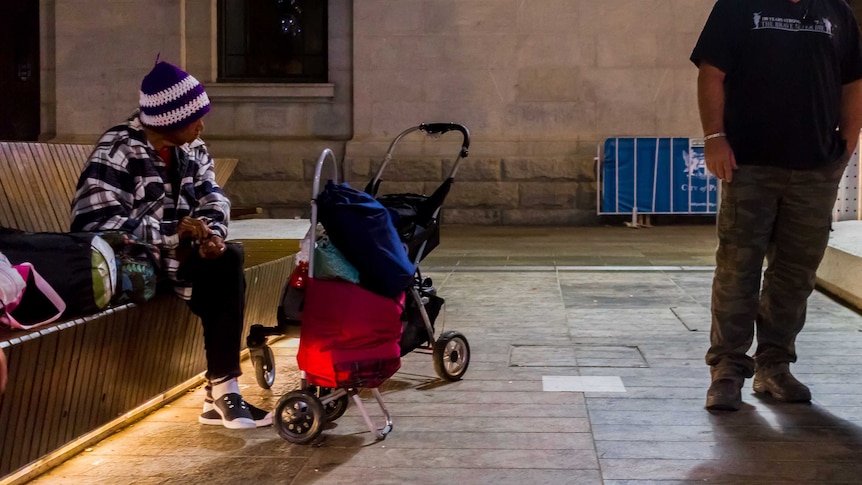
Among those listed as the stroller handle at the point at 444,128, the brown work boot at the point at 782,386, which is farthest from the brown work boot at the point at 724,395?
the stroller handle at the point at 444,128

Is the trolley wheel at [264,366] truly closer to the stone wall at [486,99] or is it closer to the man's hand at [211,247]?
the man's hand at [211,247]

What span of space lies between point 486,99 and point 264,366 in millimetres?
9761

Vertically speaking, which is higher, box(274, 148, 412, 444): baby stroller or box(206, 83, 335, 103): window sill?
box(206, 83, 335, 103): window sill

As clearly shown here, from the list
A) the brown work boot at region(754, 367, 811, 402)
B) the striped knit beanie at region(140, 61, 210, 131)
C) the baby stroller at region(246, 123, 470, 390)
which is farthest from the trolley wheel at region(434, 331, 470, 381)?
the striped knit beanie at region(140, 61, 210, 131)

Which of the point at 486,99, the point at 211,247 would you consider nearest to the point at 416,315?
the point at 211,247

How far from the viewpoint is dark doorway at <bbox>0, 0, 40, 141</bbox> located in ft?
52.3

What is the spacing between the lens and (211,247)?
3971mm

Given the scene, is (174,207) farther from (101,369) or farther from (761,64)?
(761,64)

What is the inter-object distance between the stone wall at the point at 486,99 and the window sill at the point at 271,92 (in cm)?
2

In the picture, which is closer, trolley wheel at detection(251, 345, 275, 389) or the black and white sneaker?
the black and white sneaker

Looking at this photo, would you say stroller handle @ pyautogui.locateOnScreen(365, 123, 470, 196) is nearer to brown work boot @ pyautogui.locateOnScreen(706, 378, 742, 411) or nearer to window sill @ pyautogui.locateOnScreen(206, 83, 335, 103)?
brown work boot @ pyautogui.locateOnScreen(706, 378, 742, 411)

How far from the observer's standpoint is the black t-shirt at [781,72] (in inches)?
163

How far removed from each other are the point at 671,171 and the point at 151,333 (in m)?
10.3

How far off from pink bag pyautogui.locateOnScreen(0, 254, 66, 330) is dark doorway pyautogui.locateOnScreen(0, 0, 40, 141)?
1363 centimetres
